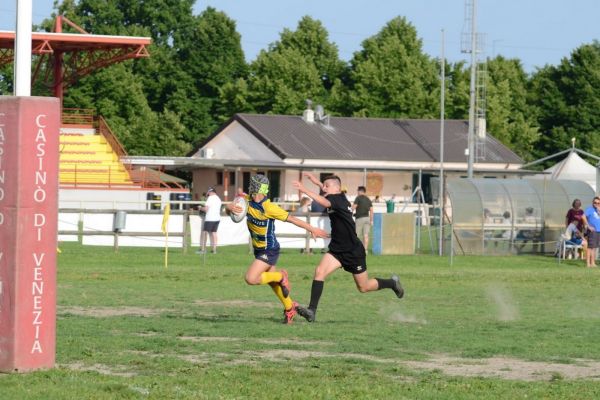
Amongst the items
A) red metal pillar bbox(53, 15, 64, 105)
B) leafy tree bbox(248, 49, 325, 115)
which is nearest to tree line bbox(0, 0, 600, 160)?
leafy tree bbox(248, 49, 325, 115)

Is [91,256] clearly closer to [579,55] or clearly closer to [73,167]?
[73,167]

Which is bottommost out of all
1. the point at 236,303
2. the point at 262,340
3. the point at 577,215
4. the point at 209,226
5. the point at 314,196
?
the point at 236,303

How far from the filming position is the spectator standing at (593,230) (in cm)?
3569

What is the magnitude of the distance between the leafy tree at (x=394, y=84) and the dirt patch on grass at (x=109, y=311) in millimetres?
75647

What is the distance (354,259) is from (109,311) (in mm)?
3866

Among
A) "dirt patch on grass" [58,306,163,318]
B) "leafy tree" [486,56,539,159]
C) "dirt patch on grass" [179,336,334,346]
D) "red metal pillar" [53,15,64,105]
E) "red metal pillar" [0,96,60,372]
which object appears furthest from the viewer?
"leafy tree" [486,56,539,159]

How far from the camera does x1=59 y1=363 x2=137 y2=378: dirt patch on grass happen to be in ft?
37.9

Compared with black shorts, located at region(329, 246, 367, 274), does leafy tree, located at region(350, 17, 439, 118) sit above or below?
above

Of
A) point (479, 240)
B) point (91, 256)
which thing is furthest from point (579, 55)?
point (91, 256)

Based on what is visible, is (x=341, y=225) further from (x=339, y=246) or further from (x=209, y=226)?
(x=209, y=226)

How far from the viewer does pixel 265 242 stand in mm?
17125

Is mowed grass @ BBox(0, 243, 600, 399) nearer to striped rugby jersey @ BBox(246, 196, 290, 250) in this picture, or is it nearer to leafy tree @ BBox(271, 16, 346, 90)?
striped rugby jersey @ BBox(246, 196, 290, 250)

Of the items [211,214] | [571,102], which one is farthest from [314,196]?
[571,102]

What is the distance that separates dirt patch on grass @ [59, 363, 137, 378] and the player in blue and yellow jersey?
503 cm
